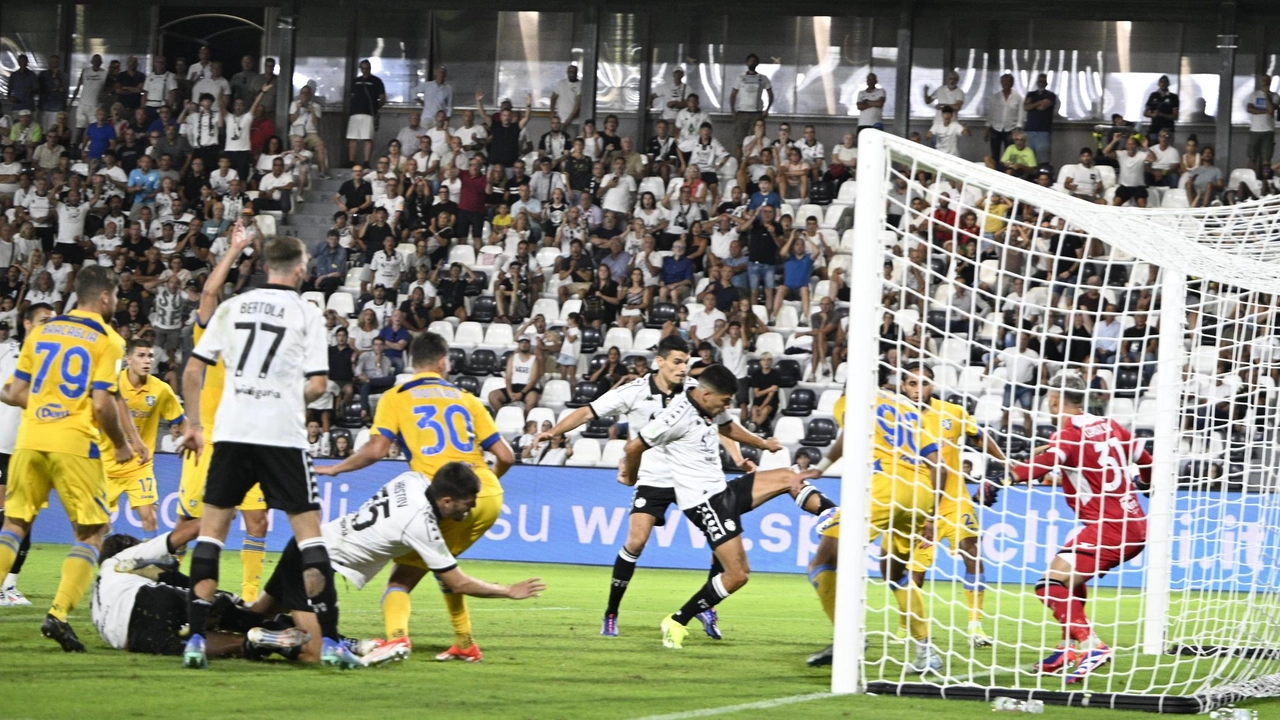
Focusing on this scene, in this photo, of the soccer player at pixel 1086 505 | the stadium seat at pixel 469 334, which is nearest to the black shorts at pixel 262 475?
the soccer player at pixel 1086 505

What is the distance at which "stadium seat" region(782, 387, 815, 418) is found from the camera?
19891 mm

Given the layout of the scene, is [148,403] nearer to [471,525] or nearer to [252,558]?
[252,558]

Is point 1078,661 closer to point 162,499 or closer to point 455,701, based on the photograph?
point 455,701

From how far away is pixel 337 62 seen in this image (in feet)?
95.9

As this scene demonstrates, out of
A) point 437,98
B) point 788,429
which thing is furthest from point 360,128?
point 788,429

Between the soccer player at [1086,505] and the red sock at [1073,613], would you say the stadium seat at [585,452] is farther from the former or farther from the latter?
the red sock at [1073,613]

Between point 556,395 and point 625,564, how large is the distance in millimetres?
10578

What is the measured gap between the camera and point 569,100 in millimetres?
26562

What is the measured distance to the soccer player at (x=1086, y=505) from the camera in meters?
8.80

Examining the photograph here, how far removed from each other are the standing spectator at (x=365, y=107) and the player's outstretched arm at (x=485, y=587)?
20.1m

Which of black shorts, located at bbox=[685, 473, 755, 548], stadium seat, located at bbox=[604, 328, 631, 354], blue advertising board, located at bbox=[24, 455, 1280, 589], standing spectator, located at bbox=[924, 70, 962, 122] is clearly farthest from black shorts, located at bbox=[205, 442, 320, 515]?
standing spectator, located at bbox=[924, 70, 962, 122]

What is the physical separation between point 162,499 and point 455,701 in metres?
12.4

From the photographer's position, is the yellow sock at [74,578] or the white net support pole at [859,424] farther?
the yellow sock at [74,578]

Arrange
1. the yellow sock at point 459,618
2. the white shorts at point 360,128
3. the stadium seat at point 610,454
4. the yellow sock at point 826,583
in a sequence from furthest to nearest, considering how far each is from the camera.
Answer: the white shorts at point 360,128, the stadium seat at point 610,454, the yellow sock at point 826,583, the yellow sock at point 459,618
